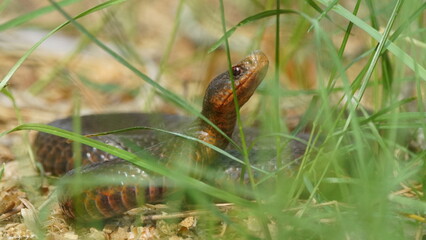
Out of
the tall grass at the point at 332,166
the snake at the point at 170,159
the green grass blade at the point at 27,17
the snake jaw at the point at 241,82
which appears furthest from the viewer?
the snake jaw at the point at 241,82

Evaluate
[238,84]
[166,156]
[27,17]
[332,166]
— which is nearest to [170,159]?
[166,156]

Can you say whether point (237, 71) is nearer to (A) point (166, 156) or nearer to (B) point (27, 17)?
(A) point (166, 156)

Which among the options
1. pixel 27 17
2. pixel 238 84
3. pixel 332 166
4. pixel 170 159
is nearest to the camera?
pixel 27 17

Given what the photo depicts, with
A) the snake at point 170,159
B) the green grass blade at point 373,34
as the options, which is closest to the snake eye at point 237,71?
the snake at point 170,159

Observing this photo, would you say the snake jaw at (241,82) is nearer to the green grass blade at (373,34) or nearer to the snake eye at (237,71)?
the snake eye at (237,71)

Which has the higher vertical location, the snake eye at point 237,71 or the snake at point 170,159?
the snake eye at point 237,71

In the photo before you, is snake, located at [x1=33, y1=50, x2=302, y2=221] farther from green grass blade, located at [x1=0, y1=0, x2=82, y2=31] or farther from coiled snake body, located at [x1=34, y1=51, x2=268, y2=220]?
green grass blade, located at [x1=0, y1=0, x2=82, y2=31]

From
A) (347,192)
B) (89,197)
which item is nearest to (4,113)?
(89,197)
